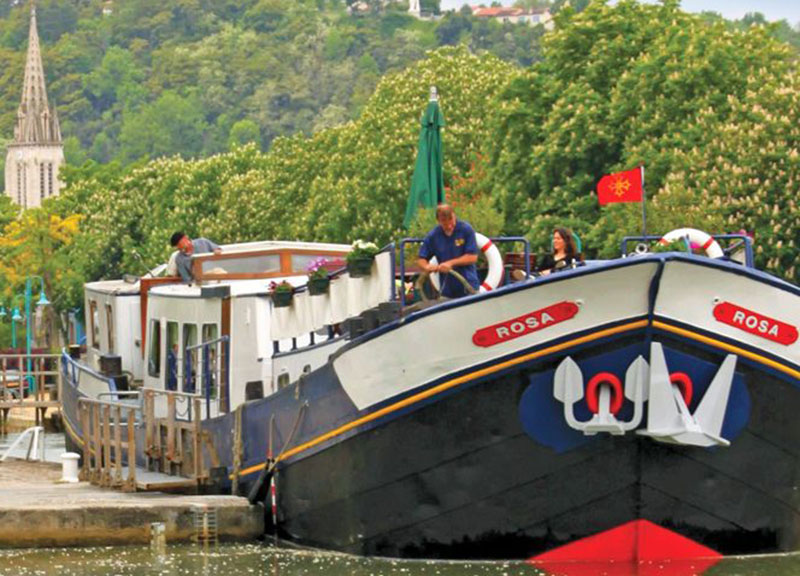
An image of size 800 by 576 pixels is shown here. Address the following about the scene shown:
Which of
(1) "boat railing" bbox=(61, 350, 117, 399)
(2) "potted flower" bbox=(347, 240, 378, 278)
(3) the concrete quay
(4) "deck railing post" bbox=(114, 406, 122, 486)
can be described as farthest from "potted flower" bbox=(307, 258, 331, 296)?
(1) "boat railing" bbox=(61, 350, 117, 399)

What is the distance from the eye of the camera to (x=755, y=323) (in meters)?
24.5

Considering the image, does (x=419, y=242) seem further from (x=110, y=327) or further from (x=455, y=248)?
(x=110, y=327)

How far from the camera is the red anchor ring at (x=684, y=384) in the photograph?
24.4 meters

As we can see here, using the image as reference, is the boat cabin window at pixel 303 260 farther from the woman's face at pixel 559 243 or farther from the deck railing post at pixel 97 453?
the woman's face at pixel 559 243

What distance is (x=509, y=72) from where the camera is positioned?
87.1m

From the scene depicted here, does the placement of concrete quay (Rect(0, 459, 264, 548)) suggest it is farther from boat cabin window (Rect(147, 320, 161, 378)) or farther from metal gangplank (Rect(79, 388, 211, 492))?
boat cabin window (Rect(147, 320, 161, 378))

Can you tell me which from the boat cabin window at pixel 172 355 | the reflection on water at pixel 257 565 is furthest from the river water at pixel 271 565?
the boat cabin window at pixel 172 355

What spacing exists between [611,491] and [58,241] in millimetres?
88187

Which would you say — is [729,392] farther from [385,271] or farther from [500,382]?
[385,271]

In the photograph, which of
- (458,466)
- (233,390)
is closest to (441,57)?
(233,390)

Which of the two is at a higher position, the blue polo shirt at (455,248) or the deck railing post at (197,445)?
the blue polo shirt at (455,248)

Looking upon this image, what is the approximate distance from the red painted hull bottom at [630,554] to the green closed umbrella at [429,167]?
6.20 meters

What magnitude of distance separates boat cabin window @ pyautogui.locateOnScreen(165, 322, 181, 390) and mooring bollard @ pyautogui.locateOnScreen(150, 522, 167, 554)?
208 inches

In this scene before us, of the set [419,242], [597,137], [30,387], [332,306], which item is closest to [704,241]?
[419,242]
